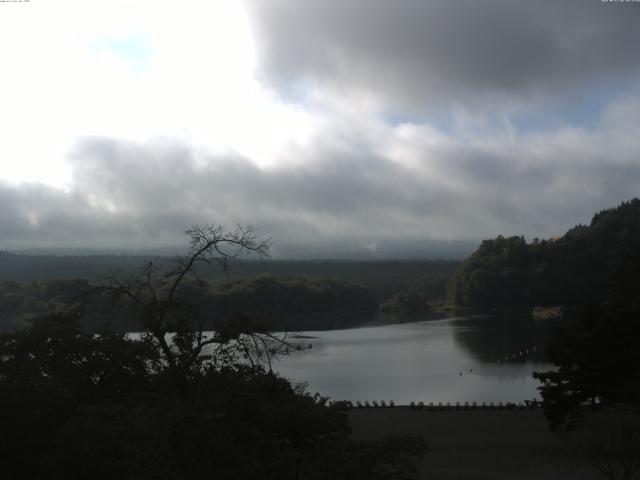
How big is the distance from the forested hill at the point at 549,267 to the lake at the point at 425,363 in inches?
406

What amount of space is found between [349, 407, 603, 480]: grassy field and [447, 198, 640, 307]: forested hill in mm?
43304

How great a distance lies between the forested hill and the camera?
5841cm

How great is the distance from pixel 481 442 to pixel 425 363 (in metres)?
17.8

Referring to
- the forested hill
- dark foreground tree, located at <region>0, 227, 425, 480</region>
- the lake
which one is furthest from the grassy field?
the forested hill

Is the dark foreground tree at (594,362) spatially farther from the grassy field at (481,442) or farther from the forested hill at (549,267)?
the forested hill at (549,267)

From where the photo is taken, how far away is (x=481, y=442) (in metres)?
14.0

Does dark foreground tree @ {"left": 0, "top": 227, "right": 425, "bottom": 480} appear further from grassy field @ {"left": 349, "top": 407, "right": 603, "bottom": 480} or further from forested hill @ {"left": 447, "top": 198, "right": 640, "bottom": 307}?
forested hill @ {"left": 447, "top": 198, "right": 640, "bottom": 307}

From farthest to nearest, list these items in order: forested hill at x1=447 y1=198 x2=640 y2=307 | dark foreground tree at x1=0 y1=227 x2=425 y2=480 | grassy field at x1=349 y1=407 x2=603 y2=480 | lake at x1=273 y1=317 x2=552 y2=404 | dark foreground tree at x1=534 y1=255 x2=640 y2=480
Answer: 1. forested hill at x1=447 y1=198 x2=640 y2=307
2. lake at x1=273 y1=317 x2=552 y2=404
3. dark foreground tree at x1=534 y1=255 x2=640 y2=480
4. grassy field at x1=349 y1=407 x2=603 y2=480
5. dark foreground tree at x1=0 y1=227 x2=425 y2=480

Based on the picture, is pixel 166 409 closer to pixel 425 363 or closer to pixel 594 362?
pixel 594 362

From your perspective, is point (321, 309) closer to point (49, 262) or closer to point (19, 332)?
point (49, 262)

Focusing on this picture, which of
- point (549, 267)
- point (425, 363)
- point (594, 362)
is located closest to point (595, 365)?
point (594, 362)

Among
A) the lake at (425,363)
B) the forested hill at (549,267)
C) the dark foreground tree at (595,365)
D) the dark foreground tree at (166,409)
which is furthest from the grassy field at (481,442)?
the forested hill at (549,267)

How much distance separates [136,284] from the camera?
6.69 metres

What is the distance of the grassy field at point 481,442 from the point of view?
11492 mm
